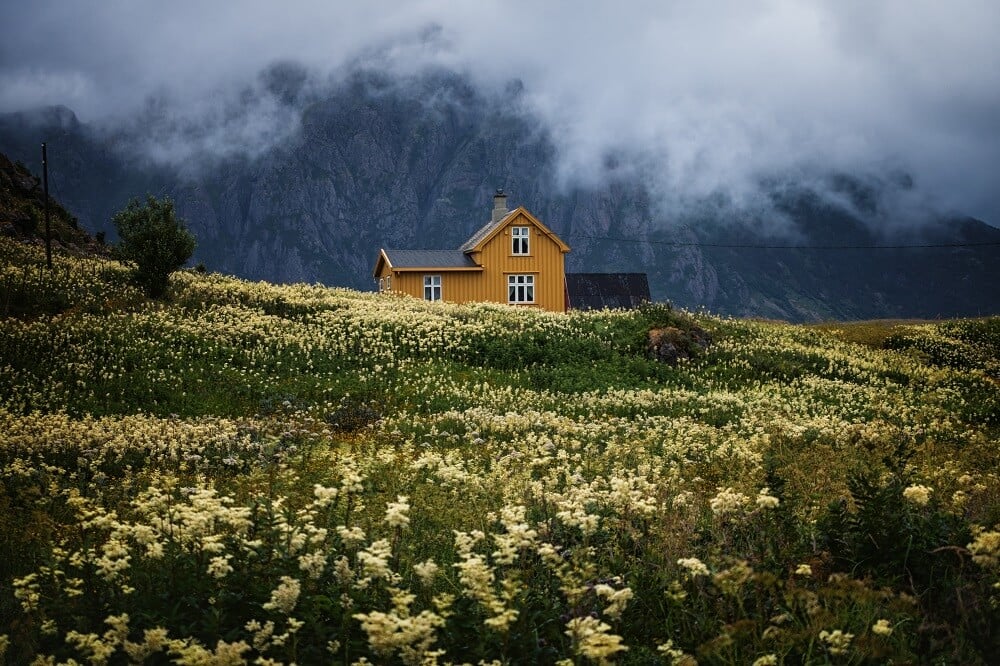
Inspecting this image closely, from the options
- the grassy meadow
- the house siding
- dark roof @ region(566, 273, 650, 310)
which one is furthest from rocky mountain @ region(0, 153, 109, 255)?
dark roof @ region(566, 273, 650, 310)

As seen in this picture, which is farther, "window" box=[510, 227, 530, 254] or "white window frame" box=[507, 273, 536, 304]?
"white window frame" box=[507, 273, 536, 304]

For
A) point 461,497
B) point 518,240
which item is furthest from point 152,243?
point 518,240

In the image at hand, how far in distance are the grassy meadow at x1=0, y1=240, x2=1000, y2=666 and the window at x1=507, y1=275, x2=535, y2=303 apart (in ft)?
76.6

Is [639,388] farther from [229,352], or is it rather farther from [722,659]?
[722,659]

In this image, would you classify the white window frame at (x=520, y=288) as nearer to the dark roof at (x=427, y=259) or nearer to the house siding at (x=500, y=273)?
the house siding at (x=500, y=273)

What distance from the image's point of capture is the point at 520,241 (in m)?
55.8

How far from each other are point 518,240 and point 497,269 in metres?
2.47

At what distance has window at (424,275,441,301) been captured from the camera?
5441cm

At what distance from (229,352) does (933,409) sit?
20769 mm

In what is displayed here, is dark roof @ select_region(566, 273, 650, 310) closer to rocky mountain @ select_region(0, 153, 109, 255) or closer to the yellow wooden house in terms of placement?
the yellow wooden house

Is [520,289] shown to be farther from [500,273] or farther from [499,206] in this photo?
[499,206]

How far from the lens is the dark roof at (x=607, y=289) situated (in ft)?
244

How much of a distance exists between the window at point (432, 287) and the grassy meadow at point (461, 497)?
21.9m

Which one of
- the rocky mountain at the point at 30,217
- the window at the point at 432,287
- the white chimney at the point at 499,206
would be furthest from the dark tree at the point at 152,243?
the white chimney at the point at 499,206
